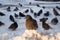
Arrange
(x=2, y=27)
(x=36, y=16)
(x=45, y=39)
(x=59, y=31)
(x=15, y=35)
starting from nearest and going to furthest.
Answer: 1. (x=45, y=39)
2. (x=15, y=35)
3. (x=59, y=31)
4. (x=2, y=27)
5. (x=36, y=16)

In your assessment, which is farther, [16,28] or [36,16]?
[36,16]

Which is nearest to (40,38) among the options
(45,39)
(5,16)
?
(45,39)

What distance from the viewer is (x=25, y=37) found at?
2633 millimetres

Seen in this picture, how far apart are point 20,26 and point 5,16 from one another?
0.94 m

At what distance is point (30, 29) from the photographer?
2721 mm

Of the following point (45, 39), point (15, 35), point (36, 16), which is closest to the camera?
point (45, 39)

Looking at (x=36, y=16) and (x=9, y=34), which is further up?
(x=9, y=34)

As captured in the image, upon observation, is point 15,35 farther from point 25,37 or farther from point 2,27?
point 2,27

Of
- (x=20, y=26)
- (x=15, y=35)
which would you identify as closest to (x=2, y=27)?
(x=20, y=26)

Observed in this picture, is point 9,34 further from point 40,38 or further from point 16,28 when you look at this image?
point 40,38

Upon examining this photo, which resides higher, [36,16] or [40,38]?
[40,38]

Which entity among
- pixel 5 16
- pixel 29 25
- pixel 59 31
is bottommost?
pixel 5 16

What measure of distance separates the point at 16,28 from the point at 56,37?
25.7 inches

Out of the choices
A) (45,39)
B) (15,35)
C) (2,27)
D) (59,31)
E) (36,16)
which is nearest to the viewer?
(45,39)
